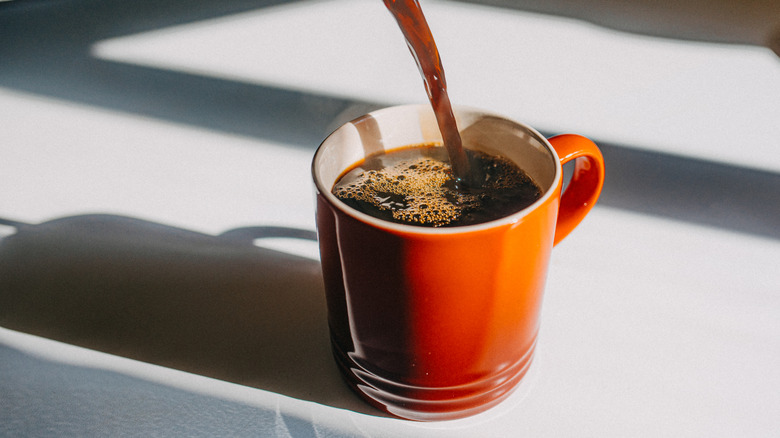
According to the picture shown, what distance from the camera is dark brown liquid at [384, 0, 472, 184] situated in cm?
55

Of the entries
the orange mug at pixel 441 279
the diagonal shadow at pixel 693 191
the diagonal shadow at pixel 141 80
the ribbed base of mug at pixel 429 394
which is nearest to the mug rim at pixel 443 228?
the orange mug at pixel 441 279

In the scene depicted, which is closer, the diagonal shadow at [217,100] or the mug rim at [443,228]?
the mug rim at [443,228]

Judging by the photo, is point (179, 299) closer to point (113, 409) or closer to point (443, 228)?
point (113, 409)

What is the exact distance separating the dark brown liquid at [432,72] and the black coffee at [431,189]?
0.01m

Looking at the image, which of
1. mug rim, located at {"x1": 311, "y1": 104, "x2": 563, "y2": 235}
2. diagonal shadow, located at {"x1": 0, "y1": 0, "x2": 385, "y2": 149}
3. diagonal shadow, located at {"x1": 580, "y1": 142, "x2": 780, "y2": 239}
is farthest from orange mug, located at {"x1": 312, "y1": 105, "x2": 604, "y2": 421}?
diagonal shadow, located at {"x1": 0, "y1": 0, "x2": 385, "y2": 149}

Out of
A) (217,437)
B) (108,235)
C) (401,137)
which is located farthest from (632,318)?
(108,235)

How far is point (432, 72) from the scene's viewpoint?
566 millimetres

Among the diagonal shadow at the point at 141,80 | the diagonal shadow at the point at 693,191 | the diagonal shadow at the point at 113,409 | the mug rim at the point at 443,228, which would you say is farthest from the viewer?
the diagonal shadow at the point at 141,80

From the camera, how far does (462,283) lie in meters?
0.46

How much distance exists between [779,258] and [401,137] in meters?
0.44

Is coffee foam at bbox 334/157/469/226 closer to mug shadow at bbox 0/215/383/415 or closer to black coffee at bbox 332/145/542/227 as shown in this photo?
black coffee at bbox 332/145/542/227

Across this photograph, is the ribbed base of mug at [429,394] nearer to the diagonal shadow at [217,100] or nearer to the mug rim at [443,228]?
the mug rim at [443,228]

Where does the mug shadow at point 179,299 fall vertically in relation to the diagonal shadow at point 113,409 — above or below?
above

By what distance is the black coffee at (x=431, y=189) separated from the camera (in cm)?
54
